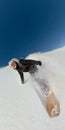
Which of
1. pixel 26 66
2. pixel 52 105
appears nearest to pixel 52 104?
pixel 52 105

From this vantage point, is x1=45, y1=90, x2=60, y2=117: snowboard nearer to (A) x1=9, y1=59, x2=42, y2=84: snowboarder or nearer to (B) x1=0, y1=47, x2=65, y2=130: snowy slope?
(B) x1=0, y1=47, x2=65, y2=130: snowy slope

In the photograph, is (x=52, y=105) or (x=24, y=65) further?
(x=24, y=65)

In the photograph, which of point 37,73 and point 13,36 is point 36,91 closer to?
point 37,73

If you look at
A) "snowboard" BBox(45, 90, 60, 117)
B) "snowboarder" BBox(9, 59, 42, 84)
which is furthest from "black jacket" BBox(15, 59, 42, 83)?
"snowboard" BBox(45, 90, 60, 117)

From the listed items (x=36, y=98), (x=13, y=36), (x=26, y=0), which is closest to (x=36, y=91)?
(x=36, y=98)

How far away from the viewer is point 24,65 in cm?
99

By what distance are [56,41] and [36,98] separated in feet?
1.32

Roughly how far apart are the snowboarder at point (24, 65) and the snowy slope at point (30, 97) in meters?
0.03

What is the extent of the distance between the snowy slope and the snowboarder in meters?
0.03

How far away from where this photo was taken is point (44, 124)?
2.64 ft

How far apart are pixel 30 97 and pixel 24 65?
14cm

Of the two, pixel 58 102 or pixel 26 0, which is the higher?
pixel 26 0

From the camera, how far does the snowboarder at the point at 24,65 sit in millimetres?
953

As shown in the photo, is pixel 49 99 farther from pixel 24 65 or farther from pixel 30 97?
pixel 24 65
